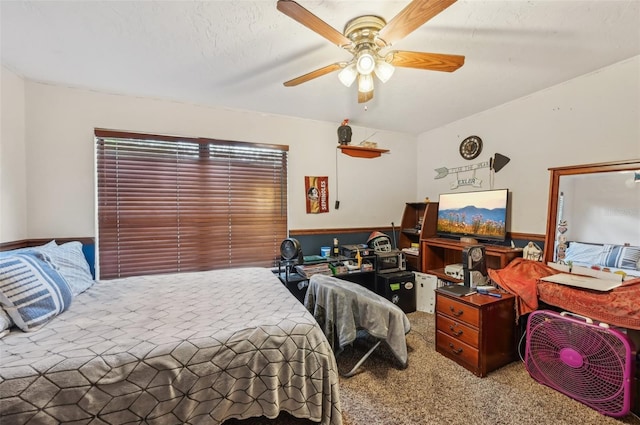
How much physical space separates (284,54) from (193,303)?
6.07 feet

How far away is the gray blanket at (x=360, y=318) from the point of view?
6.23 ft

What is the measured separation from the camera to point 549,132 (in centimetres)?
249

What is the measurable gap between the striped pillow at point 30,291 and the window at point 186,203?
3.18 feet

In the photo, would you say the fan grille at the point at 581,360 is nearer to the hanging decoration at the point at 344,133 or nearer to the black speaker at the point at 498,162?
the black speaker at the point at 498,162

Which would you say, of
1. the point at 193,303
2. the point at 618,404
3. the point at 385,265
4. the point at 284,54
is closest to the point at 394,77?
the point at 284,54

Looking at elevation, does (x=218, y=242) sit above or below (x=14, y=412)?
above

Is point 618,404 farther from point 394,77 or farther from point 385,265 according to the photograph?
point 394,77

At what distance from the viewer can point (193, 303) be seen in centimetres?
181

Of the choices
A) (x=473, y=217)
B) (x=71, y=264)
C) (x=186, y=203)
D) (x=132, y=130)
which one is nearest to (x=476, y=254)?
(x=473, y=217)

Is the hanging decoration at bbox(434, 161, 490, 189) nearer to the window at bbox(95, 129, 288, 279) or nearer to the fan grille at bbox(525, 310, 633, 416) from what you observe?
the fan grille at bbox(525, 310, 633, 416)

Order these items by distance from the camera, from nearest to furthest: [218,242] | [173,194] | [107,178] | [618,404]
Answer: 1. [618,404]
2. [107,178]
3. [173,194]
4. [218,242]

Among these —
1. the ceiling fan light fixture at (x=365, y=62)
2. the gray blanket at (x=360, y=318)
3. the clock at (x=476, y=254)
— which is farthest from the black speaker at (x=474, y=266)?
the ceiling fan light fixture at (x=365, y=62)

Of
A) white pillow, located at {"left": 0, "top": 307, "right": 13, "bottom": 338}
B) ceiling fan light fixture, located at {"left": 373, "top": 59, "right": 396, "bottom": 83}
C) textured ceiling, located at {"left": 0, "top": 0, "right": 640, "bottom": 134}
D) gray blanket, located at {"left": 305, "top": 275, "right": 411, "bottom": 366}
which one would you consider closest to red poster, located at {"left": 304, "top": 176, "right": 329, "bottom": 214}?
textured ceiling, located at {"left": 0, "top": 0, "right": 640, "bottom": 134}

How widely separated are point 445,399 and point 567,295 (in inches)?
44.1
